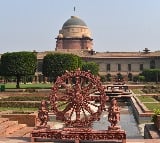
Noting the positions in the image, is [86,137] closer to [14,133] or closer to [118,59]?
[14,133]

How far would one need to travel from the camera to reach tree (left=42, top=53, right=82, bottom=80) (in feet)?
140

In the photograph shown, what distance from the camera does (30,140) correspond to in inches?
389

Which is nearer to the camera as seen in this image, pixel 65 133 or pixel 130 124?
pixel 65 133

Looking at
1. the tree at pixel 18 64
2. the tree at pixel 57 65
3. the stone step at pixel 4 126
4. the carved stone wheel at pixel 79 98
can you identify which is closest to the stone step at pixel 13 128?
the stone step at pixel 4 126

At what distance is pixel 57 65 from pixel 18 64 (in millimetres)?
4660

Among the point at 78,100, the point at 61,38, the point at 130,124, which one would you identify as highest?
the point at 61,38

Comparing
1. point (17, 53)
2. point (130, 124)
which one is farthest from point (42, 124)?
point (17, 53)

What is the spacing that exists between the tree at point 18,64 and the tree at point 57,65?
1.98 m

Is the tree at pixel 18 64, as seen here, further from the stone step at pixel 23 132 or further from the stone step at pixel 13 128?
the stone step at pixel 23 132

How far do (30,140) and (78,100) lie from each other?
1447 mm

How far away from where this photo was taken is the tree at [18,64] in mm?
39931

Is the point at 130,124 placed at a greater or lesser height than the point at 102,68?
lesser

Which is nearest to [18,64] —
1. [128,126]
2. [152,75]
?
[128,126]

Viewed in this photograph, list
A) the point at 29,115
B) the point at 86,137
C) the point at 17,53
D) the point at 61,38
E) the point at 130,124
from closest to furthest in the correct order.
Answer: the point at 86,137 < the point at 29,115 < the point at 130,124 < the point at 17,53 < the point at 61,38
